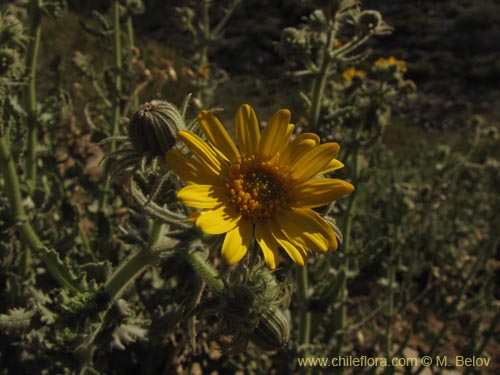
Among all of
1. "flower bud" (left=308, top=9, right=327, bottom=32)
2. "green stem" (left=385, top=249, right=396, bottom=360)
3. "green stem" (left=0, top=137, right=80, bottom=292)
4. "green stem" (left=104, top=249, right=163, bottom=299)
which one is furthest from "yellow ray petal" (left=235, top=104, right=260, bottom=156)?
"green stem" (left=385, top=249, right=396, bottom=360)

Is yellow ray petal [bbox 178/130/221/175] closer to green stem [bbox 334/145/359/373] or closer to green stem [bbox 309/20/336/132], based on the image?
green stem [bbox 309/20/336/132]

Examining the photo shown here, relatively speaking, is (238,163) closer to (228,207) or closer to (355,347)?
(228,207)

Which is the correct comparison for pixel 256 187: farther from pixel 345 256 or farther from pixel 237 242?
pixel 345 256

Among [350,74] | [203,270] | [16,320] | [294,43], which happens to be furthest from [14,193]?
[350,74]

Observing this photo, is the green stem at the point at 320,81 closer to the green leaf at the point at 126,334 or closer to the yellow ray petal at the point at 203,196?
the yellow ray petal at the point at 203,196

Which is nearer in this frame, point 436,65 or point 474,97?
point 474,97

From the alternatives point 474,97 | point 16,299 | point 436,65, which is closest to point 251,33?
point 436,65

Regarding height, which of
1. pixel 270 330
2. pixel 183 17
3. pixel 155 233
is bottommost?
pixel 270 330
